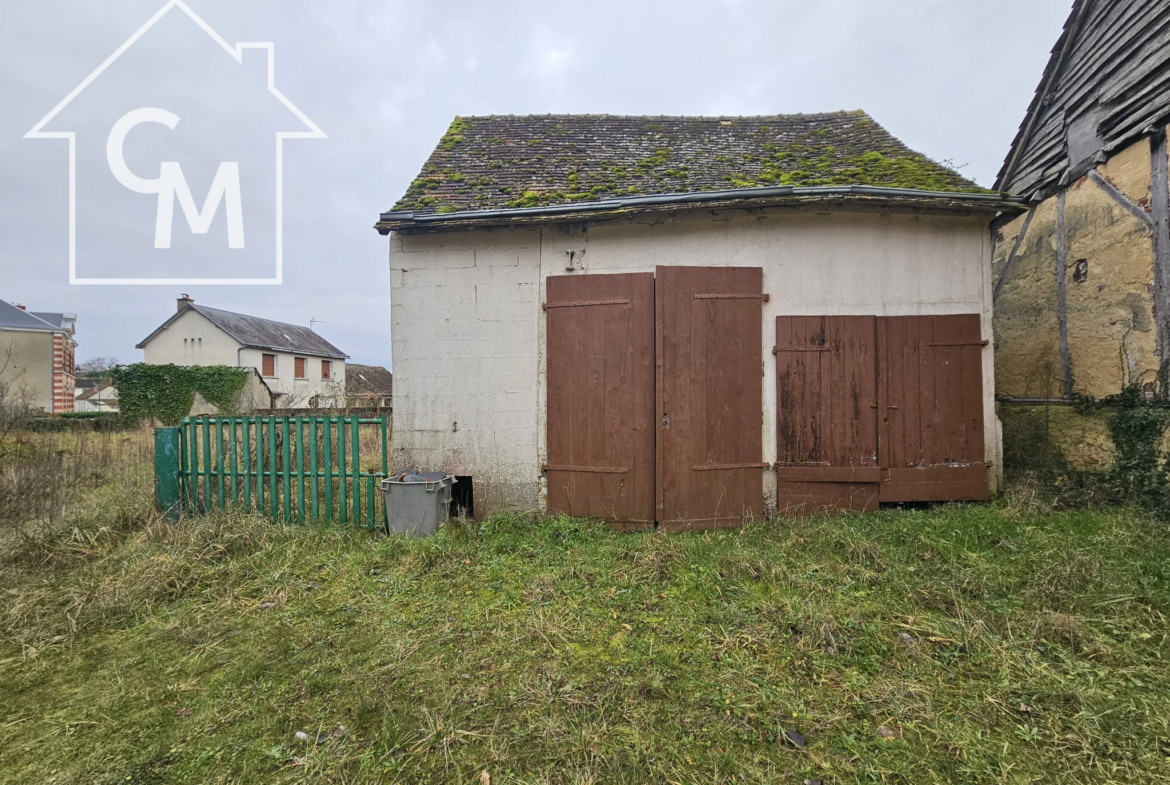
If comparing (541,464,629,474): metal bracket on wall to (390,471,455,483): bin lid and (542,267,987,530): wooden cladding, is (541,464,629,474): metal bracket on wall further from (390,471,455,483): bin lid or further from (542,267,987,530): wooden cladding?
(390,471,455,483): bin lid

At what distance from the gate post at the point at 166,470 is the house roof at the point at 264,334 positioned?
956 inches

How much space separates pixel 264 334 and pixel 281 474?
2871 cm

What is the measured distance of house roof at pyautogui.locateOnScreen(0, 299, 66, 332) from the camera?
18.9 meters

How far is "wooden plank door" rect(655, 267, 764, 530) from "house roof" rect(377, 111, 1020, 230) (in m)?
1.08

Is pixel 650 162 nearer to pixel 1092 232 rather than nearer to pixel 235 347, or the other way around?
pixel 1092 232

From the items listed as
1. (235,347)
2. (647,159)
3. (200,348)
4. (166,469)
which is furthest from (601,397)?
(200,348)

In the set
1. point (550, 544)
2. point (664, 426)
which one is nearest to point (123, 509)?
point (550, 544)

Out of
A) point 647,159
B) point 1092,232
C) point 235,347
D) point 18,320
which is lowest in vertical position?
point 1092,232

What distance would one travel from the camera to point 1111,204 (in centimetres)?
506

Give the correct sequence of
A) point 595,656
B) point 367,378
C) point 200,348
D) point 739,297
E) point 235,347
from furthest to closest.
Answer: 1. point 367,378
2. point 200,348
3. point 235,347
4. point 739,297
5. point 595,656

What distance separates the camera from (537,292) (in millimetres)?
5070

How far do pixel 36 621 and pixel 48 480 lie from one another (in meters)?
2.31

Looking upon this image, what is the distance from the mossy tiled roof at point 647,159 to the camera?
5426 millimetres

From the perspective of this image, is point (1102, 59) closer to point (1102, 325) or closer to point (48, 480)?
point (1102, 325)
